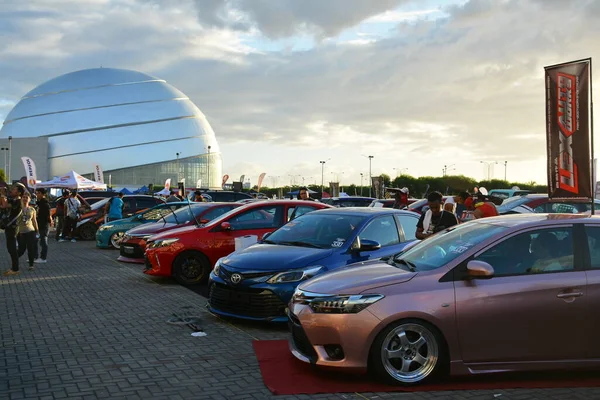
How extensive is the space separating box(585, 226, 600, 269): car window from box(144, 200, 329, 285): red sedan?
6448mm

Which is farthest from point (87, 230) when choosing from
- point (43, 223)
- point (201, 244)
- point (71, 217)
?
point (201, 244)

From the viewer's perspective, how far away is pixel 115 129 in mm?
100500

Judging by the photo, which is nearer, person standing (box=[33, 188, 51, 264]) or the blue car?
the blue car

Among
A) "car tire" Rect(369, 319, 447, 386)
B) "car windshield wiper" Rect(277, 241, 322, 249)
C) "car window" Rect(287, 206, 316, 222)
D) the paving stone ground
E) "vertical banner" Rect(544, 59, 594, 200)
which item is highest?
"vertical banner" Rect(544, 59, 594, 200)

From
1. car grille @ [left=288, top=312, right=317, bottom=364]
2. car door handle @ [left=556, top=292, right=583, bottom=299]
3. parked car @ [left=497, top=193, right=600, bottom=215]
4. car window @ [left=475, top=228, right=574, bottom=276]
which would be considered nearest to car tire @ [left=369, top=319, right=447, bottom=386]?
car grille @ [left=288, top=312, right=317, bottom=364]

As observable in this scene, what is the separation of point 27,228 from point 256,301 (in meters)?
7.69

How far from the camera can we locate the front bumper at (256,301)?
782 cm

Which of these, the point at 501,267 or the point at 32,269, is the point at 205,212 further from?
the point at 501,267

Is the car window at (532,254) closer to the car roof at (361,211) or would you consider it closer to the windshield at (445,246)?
the windshield at (445,246)

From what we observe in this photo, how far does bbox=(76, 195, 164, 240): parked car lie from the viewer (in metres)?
23.7

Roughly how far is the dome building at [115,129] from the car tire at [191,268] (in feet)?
298

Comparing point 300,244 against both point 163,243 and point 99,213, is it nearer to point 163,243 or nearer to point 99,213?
point 163,243

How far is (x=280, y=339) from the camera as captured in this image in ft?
25.1

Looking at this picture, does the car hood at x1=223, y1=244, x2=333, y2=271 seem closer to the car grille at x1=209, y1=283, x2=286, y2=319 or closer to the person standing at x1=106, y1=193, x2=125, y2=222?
the car grille at x1=209, y1=283, x2=286, y2=319
